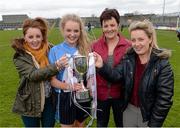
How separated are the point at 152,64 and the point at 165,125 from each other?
319 centimetres

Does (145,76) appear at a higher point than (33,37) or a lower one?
lower

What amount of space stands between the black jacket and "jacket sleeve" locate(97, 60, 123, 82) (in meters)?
0.14

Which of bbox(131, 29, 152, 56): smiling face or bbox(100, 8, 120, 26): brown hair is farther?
bbox(100, 8, 120, 26): brown hair

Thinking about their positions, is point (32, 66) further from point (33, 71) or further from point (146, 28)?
point (146, 28)

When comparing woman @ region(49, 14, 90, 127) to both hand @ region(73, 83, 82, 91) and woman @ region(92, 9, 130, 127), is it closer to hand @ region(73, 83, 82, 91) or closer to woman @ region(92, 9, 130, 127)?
hand @ region(73, 83, 82, 91)

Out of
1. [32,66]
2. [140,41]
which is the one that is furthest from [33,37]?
[140,41]

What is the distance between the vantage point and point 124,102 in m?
4.00

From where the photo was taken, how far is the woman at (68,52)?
12.9 ft

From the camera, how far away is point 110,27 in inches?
171

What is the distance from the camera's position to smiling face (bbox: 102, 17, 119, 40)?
434cm

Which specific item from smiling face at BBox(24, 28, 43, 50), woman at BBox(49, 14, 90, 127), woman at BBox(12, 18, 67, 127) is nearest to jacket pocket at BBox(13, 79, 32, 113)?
woman at BBox(12, 18, 67, 127)

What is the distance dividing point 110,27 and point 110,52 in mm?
288

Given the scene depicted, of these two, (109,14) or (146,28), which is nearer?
(146,28)

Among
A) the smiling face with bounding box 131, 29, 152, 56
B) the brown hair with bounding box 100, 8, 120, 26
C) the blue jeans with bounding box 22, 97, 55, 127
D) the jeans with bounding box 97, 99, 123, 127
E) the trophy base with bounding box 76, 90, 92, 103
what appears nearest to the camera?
the smiling face with bounding box 131, 29, 152, 56
